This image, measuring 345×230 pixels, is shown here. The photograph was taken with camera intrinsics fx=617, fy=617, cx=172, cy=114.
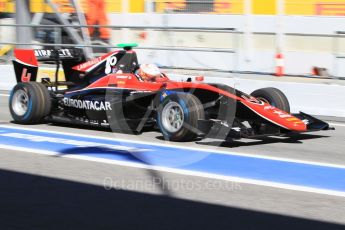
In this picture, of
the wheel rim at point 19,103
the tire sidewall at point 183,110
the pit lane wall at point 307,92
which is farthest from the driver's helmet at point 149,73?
the pit lane wall at point 307,92

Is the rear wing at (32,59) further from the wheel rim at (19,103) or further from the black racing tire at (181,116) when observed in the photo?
the black racing tire at (181,116)

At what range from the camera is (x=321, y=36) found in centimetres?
1205

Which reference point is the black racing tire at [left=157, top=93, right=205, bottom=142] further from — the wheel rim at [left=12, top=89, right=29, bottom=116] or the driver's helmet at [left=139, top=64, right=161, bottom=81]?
the wheel rim at [left=12, top=89, right=29, bottom=116]

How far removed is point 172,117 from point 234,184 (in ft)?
8.00

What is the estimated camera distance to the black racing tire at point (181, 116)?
27.0 feet

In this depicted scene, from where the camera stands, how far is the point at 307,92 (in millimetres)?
11859

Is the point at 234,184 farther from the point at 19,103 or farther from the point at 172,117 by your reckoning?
the point at 19,103

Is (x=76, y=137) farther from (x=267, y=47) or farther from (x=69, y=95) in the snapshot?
(x=267, y=47)

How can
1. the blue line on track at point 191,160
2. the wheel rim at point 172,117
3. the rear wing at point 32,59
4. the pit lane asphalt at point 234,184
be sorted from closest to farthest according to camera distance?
the pit lane asphalt at point 234,184 → the blue line on track at point 191,160 → the wheel rim at point 172,117 → the rear wing at point 32,59

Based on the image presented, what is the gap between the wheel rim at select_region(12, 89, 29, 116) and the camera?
1022 cm

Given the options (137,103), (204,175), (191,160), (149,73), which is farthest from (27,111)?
(204,175)

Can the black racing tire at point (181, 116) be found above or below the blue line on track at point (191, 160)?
above

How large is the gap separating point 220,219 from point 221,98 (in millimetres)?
3516

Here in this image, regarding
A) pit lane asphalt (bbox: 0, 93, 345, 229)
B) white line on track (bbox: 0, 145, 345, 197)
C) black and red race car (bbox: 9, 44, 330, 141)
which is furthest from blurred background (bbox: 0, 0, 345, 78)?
white line on track (bbox: 0, 145, 345, 197)
